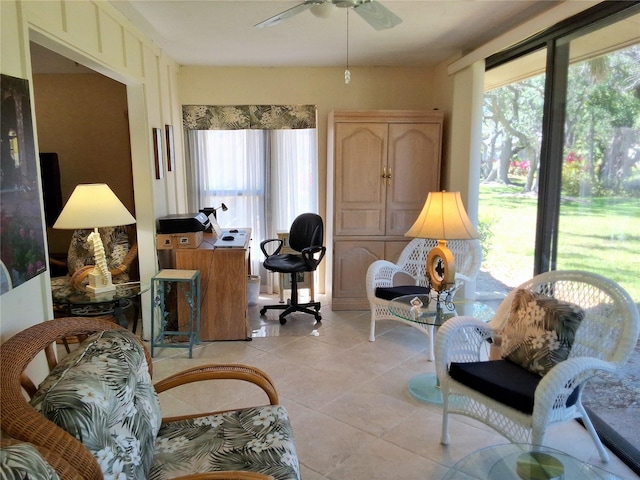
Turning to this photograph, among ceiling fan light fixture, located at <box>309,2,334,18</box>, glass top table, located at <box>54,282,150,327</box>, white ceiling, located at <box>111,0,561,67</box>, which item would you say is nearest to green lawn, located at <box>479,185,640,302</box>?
white ceiling, located at <box>111,0,561,67</box>

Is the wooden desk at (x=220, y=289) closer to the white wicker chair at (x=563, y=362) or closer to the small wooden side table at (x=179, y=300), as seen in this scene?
the small wooden side table at (x=179, y=300)

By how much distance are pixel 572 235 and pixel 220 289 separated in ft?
8.41

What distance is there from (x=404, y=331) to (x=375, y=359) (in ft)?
2.12

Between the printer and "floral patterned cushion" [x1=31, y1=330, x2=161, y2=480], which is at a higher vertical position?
the printer

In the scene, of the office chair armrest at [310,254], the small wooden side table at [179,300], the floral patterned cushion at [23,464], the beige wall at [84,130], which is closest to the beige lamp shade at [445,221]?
the office chair armrest at [310,254]

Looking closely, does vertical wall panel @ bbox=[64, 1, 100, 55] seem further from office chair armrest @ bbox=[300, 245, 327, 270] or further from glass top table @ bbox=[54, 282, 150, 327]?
office chair armrest @ bbox=[300, 245, 327, 270]

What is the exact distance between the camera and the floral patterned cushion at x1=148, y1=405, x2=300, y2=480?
155cm

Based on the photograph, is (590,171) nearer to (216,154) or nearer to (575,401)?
(575,401)

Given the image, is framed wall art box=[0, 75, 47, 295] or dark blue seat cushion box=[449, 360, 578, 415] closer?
framed wall art box=[0, 75, 47, 295]

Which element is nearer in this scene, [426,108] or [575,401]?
[575,401]

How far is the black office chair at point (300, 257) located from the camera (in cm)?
409

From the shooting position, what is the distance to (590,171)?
2.52m

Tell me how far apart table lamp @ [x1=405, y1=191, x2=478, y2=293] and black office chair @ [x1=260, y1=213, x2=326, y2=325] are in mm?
1551

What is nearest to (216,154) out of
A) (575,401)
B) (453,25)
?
(453,25)
